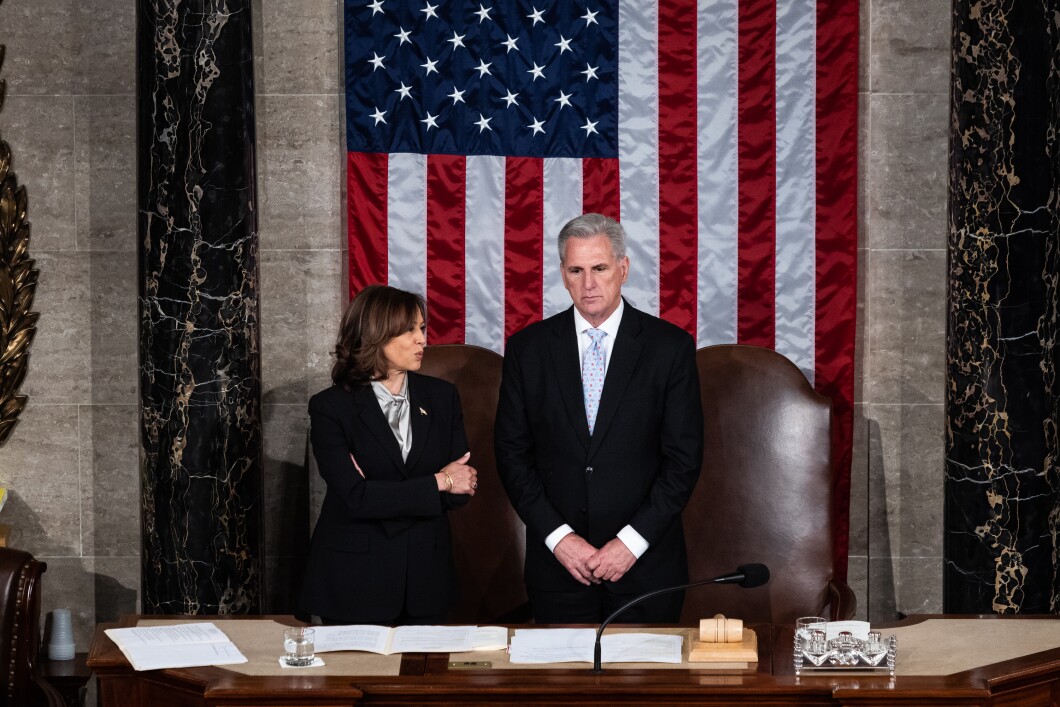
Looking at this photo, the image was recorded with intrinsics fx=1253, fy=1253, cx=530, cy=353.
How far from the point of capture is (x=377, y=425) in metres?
3.96

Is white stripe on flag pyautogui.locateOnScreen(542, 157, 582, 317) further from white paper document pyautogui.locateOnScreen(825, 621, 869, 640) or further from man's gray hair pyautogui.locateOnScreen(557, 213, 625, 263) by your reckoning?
white paper document pyautogui.locateOnScreen(825, 621, 869, 640)

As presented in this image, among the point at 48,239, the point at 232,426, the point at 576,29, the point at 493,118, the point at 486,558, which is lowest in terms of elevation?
the point at 486,558

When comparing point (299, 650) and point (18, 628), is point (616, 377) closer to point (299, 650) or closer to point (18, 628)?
point (299, 650)

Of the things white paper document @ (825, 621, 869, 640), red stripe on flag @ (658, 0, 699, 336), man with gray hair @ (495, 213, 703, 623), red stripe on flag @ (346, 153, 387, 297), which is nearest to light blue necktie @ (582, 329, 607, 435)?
man with gray hair @ (495, 213, 703, 623)

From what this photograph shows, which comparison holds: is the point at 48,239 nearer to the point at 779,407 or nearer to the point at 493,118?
the point at 493,118

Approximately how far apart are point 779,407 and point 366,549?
1968 mm

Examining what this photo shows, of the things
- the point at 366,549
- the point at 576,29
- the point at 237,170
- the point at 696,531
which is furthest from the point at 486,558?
the point at 576,29

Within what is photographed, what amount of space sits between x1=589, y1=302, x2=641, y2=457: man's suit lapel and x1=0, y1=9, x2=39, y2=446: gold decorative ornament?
277cm

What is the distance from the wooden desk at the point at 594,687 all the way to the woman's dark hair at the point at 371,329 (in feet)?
3.77

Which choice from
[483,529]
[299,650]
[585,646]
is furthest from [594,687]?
[483,529]

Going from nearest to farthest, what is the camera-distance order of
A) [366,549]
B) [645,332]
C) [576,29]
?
[366,549], [645,332], [576,29]

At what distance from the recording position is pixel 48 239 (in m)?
5.50

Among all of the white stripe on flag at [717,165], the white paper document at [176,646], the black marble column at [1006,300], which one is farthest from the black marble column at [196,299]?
the black marble column at [1006,300]

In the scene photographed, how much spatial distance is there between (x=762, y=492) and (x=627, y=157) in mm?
1582
